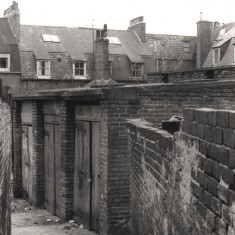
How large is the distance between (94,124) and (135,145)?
2.86 meters

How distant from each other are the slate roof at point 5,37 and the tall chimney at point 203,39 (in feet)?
49.3

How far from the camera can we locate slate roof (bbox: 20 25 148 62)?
113ft

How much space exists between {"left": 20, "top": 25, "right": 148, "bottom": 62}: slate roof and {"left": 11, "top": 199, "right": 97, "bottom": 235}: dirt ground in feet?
74.7

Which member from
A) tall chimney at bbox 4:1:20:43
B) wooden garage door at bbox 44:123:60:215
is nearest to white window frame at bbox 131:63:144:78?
tall chimney at bbox 4:1:20:43

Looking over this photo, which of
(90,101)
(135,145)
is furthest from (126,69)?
(135,145)

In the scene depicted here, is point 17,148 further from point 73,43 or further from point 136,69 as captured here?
point 136,69

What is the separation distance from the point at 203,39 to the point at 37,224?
30.1 meters

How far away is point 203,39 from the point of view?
3803 cm

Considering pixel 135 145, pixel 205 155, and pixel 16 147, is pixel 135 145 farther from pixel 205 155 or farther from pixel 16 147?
pixel 16 147

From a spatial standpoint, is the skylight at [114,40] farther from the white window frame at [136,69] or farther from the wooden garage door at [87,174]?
the wooden garage door at [87,174]

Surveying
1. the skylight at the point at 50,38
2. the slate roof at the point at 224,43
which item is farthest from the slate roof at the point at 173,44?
the skylight at the point at 50,38

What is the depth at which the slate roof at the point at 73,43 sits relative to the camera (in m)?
34.5

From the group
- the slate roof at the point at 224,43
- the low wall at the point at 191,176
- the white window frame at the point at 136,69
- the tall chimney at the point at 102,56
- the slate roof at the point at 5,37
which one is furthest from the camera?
the white window frame at the point at 136,69

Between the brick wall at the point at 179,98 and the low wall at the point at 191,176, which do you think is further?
the brick wall at the point at 179,98
